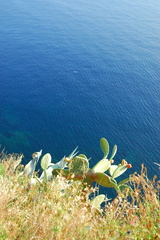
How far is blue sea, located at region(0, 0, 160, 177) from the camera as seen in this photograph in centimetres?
2933

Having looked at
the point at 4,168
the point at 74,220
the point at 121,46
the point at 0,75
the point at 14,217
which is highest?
the point at 74,220

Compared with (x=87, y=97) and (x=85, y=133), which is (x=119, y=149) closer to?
(x=85, y=133)

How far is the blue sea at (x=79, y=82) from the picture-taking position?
29328mm

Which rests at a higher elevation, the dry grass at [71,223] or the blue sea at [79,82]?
the dry grass at [71,223]

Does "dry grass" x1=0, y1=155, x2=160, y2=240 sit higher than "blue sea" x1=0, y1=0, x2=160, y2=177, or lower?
higher

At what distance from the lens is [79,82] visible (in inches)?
1521

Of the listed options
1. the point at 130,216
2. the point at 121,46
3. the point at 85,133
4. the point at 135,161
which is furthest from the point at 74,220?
the point at 121,46

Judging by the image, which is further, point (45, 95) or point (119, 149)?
point (45, 95)

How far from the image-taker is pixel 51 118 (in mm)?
32219

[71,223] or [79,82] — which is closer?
[71,223]

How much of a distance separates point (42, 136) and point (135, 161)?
33.0ft

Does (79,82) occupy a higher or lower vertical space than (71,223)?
lower

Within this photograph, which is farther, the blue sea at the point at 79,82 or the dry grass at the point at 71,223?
the blue sea at the point at 79,82

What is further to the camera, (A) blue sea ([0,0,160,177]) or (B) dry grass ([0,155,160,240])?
(A) blue sea ([0,0,160,177])
